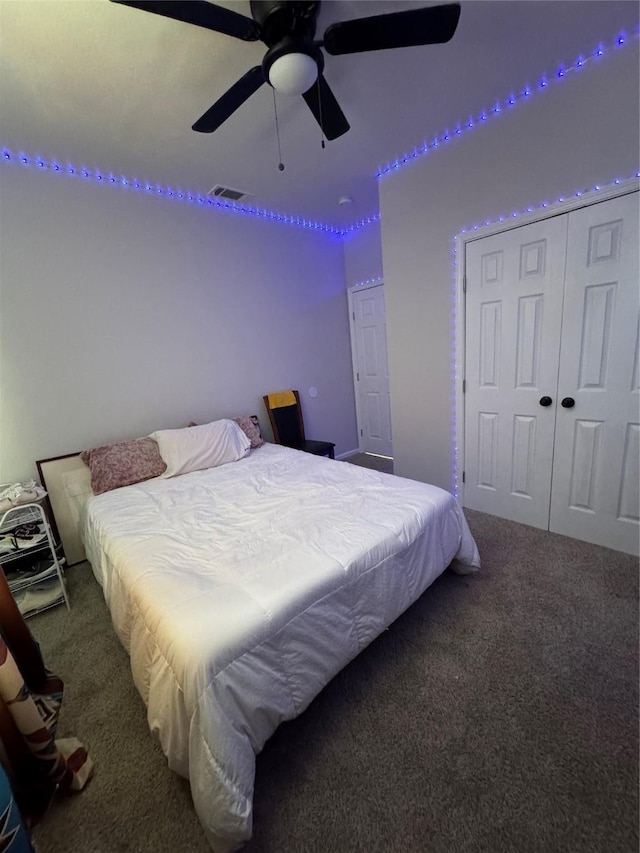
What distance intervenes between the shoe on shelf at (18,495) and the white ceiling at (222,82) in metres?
2.09

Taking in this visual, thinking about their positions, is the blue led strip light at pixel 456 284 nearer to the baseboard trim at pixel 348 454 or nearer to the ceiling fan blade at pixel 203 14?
the baseboard trim at pixel 348 454

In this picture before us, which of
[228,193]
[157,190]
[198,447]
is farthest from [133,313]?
[228,193]

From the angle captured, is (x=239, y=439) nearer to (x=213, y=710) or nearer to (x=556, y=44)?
(x=213, y=710)

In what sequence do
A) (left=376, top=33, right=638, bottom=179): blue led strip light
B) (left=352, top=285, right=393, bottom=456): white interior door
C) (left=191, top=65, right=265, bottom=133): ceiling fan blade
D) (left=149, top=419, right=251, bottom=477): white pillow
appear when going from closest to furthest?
1. (left=191, top=65, right=265, bottom=133): ceiling fan blade
2. (left=376, top=33, right=638, bottom=179): blue led strip light
3. (left=149, top=419, right=251, bottom=477): white pillow
4. (left=352, top=285, right=393, bottom=456): white interior door

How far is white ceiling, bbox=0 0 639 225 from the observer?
149cm

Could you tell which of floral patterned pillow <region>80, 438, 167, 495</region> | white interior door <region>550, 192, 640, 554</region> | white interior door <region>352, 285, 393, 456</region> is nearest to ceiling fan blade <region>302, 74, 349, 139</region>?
white interior door <region>550, 192, 640, 554</region>

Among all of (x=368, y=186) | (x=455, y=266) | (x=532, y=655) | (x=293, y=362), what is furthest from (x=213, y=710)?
(x=368, y=186)

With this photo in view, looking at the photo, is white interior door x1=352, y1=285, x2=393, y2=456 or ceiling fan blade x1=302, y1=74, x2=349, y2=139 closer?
ceiling fan blade x1=302, y1=74, x2=349, y2=139

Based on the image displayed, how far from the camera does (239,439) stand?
9.59 feet

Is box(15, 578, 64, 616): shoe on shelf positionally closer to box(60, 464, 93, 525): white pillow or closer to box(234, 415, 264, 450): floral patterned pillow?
box(60, 464, 93, 525): white pillow

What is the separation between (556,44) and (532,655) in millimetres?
2968

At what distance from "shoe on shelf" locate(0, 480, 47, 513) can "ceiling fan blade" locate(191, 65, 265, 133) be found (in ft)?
7.15

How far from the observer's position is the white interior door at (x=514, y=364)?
222 centimetres

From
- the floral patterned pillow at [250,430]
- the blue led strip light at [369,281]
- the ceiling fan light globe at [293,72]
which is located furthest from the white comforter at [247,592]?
the blue led strip light at [369,281]
